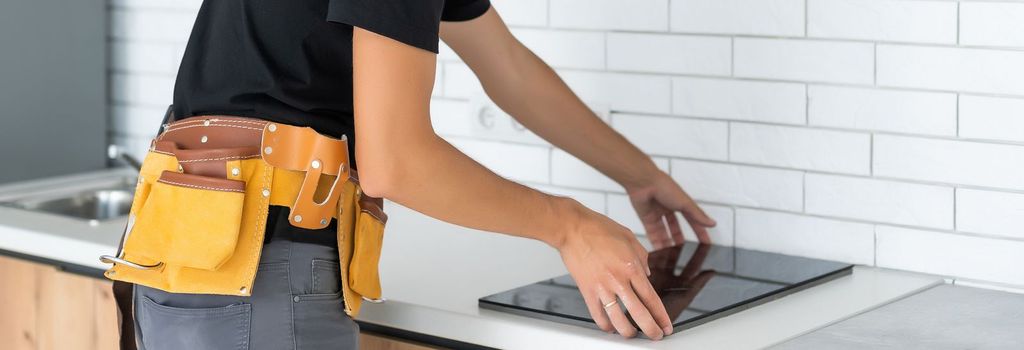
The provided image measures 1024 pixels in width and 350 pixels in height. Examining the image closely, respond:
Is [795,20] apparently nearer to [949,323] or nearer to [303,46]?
[949,323]

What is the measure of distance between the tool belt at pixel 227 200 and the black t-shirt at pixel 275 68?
0.02 m

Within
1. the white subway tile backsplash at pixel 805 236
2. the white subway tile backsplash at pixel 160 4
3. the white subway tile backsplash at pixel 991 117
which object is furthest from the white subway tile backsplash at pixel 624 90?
the white subway tile backsplash at pixel 160 4

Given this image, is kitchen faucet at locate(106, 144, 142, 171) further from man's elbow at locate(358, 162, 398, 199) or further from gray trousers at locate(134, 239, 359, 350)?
man's elbow at locate(358, 162, 398, 199)

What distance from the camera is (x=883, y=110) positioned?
6.43 feet

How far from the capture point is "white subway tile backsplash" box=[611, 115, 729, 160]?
2139 millimetres

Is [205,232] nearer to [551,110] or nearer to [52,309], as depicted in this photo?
[551,110]

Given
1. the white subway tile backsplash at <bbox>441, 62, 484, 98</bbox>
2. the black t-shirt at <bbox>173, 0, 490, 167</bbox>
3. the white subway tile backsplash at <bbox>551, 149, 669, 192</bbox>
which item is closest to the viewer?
the black t-shirt at <bbox>173, 0, 490, 167</bbox>

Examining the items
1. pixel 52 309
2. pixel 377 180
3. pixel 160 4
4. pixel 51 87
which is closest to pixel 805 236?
pixel 377 180

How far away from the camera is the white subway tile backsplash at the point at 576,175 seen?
2.30 m

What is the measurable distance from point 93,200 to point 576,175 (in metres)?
1.01

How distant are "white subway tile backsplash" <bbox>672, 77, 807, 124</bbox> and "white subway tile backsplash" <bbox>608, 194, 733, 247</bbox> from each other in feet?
0.53

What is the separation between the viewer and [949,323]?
1.67m

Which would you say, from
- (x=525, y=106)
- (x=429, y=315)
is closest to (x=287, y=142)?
(x=429, y=315)

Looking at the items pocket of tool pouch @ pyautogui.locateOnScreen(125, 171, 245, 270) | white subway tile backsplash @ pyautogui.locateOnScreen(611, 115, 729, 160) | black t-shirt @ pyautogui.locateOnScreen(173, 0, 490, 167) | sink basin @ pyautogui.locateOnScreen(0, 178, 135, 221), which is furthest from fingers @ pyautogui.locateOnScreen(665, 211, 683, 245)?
sink basin @ pyautogui.locateOnScreen(0, 178, 135, 221)
